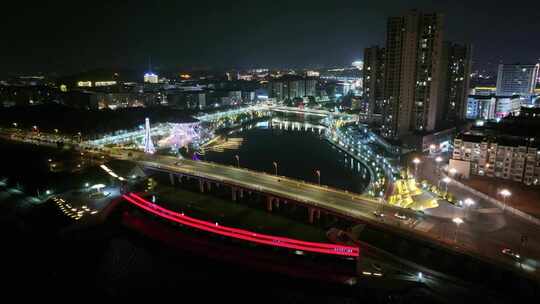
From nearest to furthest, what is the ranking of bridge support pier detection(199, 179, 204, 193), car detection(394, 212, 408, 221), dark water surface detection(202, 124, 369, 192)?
car detection(394, 212, 408, 221) → bridge support pier detection(199, 179, 204, 193) → dark water surface detection(202, 124, 369, 192)

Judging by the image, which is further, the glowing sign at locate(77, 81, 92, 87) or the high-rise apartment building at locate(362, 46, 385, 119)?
the glowing sign at locate(77, 81, 92, 87)

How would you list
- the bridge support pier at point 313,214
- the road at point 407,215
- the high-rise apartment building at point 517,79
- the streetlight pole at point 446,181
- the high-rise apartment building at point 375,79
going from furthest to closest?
the high-rise apartment building at point 517,79 < the high-rise apartment building at point 375,79 < the streetlight pole at point 446,181 < the bridge support pier at point 313,214 < the road at point 407,215

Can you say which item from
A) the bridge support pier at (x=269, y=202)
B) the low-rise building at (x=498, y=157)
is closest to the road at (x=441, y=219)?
the bridge support pier at (x=269, y=202)

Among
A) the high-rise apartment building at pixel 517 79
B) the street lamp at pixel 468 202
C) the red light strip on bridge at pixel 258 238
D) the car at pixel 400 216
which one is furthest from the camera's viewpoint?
the high-rise apartment building at pixel 517 79

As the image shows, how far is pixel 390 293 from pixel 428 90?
1075 inches

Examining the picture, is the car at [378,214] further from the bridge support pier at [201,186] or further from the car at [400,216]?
the bridge support pier at [201,186]

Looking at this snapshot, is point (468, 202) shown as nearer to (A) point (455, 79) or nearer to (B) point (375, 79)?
(B) point (375, 79)

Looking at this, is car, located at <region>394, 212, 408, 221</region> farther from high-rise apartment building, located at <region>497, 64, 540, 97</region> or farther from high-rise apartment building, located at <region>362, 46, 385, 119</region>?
high-rise apartment building, located at <region>497, 64, 540, 97</region>

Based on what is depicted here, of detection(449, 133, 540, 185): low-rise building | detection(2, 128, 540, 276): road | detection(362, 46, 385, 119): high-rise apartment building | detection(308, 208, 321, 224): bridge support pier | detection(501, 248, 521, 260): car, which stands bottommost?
detection(308, 208, 321, 224): bridge support pier

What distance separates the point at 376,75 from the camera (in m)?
43.4

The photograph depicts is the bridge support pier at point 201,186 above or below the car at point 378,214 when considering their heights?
below

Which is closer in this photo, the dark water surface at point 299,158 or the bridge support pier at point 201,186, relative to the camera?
the bridge support pier at point 201,186

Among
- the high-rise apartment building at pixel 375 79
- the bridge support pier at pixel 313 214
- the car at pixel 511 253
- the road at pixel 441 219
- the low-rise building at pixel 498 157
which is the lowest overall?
the bridge support pier at pixel 313 214

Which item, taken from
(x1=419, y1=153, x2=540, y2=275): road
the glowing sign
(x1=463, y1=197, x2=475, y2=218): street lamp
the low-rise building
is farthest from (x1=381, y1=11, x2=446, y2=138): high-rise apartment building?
the glowing sign
